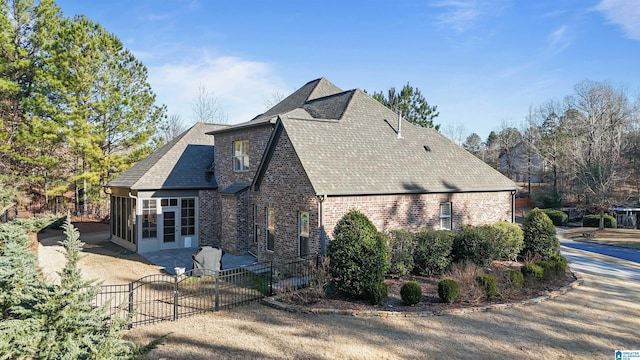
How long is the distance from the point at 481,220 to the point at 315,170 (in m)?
9.20

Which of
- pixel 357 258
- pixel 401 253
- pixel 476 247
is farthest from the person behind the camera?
pixel 476 247

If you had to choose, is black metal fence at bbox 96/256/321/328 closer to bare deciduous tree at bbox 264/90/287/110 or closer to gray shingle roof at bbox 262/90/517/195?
gray shingle roof at bbox 262/90/517/195

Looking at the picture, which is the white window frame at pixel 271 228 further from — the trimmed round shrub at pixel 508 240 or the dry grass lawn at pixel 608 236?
the dry grass lawn at pixel 608 236

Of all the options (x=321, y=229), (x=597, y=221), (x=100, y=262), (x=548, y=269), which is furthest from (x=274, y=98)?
(x=548, y=269)

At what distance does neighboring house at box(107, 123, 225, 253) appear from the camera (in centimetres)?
1950

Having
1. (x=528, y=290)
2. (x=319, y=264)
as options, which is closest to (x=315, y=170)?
(x=319, y=264)

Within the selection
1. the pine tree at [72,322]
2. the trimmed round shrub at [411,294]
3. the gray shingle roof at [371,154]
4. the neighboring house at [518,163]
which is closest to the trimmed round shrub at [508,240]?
the gray shingle roof at [371,154]

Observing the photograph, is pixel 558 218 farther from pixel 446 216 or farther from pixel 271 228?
pixel 271 228

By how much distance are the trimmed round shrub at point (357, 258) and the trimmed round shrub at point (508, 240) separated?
6.35 m

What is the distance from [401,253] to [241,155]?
10038mm

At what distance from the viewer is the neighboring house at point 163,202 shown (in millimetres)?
19500

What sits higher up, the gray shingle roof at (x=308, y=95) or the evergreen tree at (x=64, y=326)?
the gray shingle roof at (x=308, y=95)

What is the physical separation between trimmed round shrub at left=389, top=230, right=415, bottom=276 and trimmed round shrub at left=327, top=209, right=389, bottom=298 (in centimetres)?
152

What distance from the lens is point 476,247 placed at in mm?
14297
